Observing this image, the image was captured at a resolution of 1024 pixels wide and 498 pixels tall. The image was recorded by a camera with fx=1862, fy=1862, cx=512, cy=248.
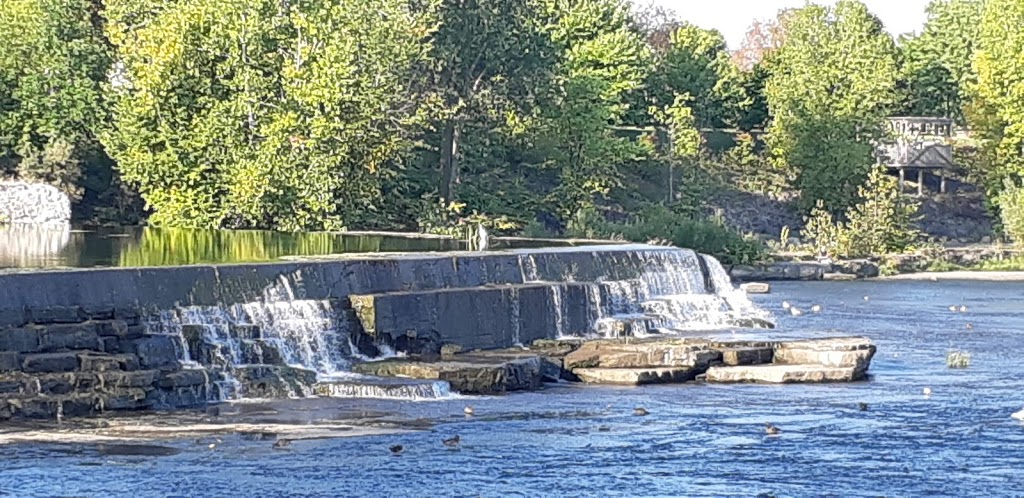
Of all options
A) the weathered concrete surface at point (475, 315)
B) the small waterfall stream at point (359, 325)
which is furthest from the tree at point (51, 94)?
the weathered concrete surface at point (475, 315)

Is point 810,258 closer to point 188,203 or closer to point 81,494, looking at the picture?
point 188,203

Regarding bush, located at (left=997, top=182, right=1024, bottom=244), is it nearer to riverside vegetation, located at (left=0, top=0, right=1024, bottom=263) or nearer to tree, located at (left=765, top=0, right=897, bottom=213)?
riverside vegetation, located at (left=0, top=0, right=1024, bottom=263)

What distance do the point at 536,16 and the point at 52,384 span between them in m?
35.7

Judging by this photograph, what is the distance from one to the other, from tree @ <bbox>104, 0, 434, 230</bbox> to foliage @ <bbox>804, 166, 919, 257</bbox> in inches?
619

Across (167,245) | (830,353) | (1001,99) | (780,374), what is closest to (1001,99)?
(1001,99)

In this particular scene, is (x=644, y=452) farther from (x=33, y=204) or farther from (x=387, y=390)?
(x=33, y=204)

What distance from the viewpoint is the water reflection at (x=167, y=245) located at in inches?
Result: 1286

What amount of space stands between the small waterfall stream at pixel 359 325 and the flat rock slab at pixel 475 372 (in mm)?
272

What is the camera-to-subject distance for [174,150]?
46281 millimetres

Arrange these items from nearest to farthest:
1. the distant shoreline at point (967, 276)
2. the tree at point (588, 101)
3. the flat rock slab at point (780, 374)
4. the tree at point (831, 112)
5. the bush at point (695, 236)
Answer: the flat rock slab at point (780, 374), the bush at point (695, 236), the distant shoreline at point (967, 276), the tree at point (588, 101), the tree at point (831, 112)

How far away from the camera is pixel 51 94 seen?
4903 cm

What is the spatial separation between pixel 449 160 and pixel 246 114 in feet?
31.6

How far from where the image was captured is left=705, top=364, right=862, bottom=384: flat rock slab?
2984 cm

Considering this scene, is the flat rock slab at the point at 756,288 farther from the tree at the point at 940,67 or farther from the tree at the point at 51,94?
the tree at the point at 940,67
